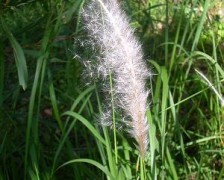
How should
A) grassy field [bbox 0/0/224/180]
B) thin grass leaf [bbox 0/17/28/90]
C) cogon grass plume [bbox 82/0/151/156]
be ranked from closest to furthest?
cogon grass plume [bbox 82/0/151/156]
thin grass leaf [bbox 0/17/28/90]
grassy field [bbox 0/0/224/180]

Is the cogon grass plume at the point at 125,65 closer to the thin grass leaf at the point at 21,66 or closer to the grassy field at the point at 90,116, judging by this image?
the grassy field at the point at 90,116

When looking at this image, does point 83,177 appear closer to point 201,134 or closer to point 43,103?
point 201,134

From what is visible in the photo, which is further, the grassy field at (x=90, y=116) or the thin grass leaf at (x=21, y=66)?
the grassy field at (x=90, y=116)

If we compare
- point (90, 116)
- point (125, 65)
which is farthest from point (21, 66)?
point (90, 116)

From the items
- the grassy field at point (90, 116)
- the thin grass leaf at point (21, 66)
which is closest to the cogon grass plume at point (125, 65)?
the grassy field at point (90, 116)

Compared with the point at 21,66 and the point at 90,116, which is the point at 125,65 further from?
the point at 90,116

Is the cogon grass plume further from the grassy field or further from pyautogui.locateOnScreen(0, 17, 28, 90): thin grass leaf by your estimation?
pyautogui.locateOnScreen(0, 17, 28, 90): thin grass leaf

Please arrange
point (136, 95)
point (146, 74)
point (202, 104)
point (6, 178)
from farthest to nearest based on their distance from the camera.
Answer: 1. point (202, 104)
2. point (6, 178)
3. point (146, 74)
4. point (136, 95)

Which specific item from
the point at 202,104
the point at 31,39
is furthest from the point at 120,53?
the point at 202,104

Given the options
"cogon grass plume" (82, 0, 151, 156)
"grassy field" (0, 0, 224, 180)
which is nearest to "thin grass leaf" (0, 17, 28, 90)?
"grassy field" (0, 0, 224, 180)
